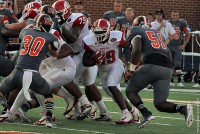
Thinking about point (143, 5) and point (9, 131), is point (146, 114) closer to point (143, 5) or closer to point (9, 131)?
point (9, 131)

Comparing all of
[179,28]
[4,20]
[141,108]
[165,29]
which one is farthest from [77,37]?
[179,28]

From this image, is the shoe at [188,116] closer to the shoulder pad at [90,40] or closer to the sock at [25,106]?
the shoulder pad at [90,40]

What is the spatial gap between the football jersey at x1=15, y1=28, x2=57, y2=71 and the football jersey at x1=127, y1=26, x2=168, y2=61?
1111 mm

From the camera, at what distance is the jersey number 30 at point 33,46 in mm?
9883

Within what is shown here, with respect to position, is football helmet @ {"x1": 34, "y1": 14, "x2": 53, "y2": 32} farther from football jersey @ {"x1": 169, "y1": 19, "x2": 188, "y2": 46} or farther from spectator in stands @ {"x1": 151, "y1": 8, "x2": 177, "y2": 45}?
football jersey @ {"x1": 169, "y1": 19, "x2": 188, "y2": 46}

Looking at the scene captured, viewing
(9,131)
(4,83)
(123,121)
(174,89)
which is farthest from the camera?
(174,89)

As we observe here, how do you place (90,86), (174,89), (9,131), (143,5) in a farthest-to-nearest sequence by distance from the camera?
1. (143,5)
2. (174,89)
3. (90,86)
4. (9,131)

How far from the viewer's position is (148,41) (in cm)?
1012

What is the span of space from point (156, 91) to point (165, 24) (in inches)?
318

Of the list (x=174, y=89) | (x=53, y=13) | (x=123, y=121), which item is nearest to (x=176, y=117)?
(x=123, y=121)

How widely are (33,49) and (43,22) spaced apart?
40 centimetres

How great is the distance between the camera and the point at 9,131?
9.41m

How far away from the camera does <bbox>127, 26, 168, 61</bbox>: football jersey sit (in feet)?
33.1

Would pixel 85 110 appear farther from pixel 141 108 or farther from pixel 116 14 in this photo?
pixel 116 14
